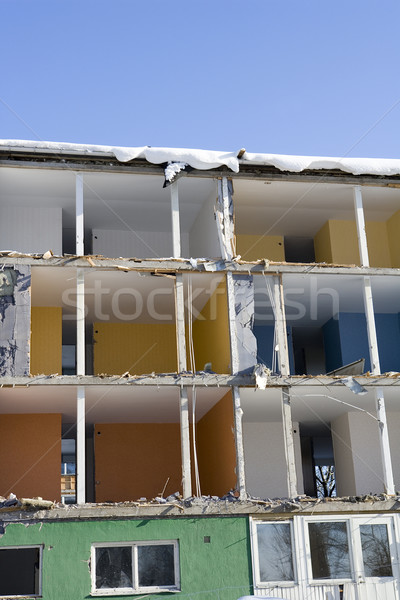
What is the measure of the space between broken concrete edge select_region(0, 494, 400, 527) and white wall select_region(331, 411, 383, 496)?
11.0ft

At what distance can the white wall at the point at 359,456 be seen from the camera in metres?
22.3

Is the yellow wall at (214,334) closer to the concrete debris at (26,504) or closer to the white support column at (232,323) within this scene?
the white support column at (232,323)

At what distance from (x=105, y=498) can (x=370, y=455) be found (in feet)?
25.1

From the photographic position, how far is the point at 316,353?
26.9m

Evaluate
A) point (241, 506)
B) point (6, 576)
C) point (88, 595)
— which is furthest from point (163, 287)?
point (6, 576)

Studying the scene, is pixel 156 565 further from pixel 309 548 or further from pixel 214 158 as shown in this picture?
pixel 214 158

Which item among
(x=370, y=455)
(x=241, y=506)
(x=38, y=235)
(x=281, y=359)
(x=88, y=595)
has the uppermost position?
(x=38, y=235)

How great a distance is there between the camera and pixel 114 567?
17453 millimetres

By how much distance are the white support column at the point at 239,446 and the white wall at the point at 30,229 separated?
6.51 m

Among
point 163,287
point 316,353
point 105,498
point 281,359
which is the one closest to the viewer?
point 281,359

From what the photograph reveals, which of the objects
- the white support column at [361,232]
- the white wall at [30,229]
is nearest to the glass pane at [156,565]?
the white wall at [30,229]

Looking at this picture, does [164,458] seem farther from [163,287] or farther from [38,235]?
[38,235]

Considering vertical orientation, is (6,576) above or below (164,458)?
below

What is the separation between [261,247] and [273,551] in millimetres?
9981
